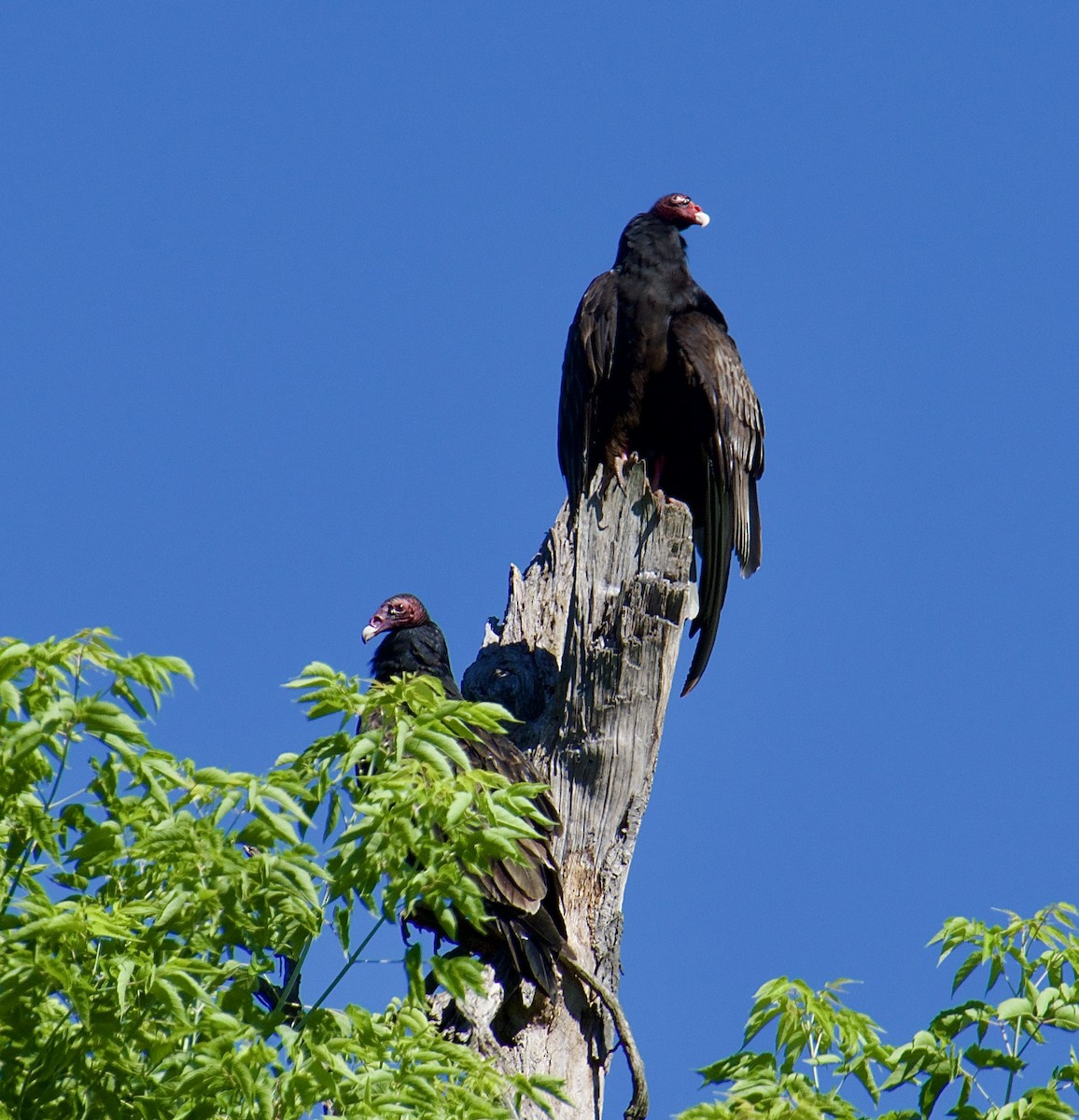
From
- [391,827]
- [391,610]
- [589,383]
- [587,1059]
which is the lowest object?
[391,827]

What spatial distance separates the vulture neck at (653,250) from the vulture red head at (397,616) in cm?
156

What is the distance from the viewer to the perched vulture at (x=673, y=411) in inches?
228

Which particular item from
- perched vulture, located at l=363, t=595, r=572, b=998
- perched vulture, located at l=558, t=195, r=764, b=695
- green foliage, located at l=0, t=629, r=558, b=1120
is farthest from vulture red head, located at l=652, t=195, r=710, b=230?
green foliage, located at l=0, t=629, r=558, b=1120

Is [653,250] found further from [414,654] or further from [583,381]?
[414,654]

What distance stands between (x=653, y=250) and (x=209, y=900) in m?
4.07

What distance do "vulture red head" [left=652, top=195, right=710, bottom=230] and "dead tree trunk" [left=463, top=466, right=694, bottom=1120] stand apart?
74.1 inches

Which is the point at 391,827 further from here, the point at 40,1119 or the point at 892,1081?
the point at 892,1081

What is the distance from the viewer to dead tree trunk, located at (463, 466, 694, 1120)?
433cm

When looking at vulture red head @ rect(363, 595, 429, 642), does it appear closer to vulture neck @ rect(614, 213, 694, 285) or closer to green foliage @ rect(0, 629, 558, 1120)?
vulture neck @ rect(614, 213, 694, 285)

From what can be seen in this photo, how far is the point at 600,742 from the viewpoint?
15.2 ft

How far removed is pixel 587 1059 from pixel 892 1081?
144cm

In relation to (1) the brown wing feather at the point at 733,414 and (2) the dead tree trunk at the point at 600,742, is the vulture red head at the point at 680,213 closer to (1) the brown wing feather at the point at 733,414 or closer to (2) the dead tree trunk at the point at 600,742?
(1) the brown wing feather at the point at 733,414

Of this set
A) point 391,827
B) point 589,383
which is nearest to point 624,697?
point 589,383

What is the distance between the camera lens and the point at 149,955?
260cm
